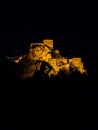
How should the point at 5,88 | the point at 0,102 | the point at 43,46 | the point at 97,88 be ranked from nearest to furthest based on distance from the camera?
the point at 0,102 < the point at 5,88 < the point at 97,88 < the point at 43,46

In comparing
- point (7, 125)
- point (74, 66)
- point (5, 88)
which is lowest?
point (7, 125)

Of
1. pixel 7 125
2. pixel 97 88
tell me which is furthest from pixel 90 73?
pixel 7 125

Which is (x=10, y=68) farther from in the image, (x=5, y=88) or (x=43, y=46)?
(x=5, y=88)

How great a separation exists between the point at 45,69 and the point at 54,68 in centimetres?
171

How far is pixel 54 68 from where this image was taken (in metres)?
36.9

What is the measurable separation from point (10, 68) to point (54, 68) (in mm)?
5142

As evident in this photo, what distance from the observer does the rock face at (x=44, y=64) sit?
1398 inches

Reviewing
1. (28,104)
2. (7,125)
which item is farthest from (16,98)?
(7,125)

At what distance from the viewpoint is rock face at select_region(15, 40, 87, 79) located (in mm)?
35500

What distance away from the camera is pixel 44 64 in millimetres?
36000

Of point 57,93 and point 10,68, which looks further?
point 10,68

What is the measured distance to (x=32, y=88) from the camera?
3161 cm

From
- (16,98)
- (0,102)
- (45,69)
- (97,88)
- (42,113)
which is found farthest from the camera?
(45,69)

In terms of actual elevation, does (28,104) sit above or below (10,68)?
below
